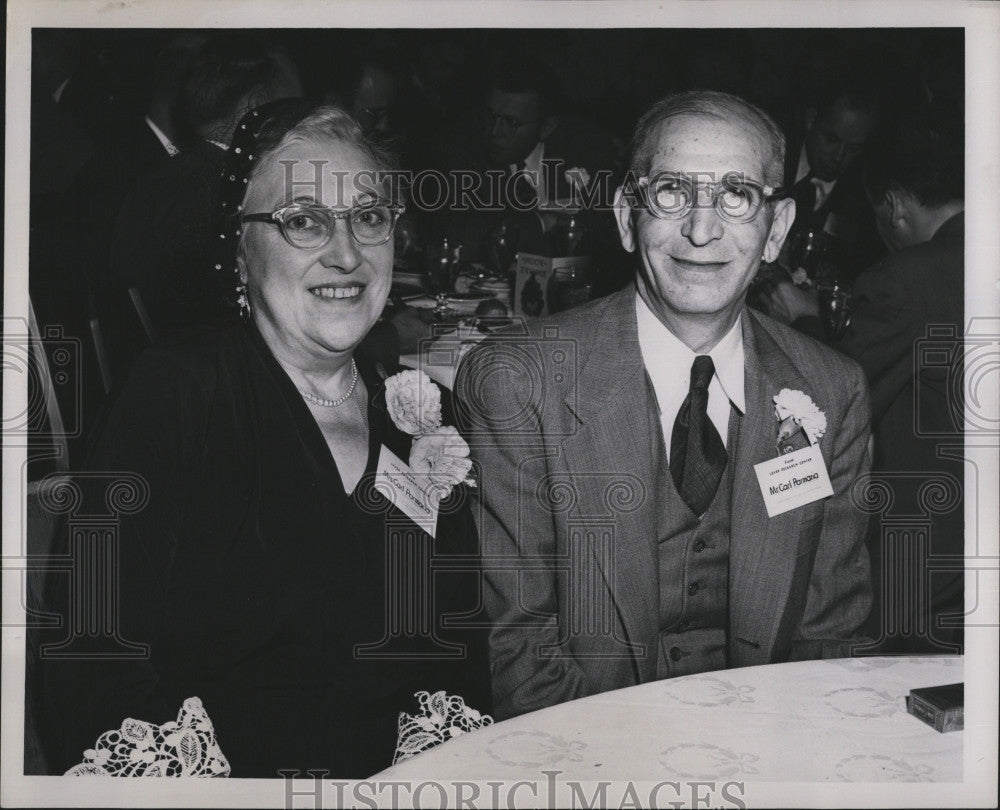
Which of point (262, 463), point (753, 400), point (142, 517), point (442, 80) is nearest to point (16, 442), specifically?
point (142, 517)

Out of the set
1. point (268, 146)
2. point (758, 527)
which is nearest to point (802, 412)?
point (758, 527)

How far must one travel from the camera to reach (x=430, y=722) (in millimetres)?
2518

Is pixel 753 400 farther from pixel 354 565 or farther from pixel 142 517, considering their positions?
pixel 142 517

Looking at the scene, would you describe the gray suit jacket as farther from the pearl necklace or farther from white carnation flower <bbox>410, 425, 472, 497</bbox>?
the pearl necklace

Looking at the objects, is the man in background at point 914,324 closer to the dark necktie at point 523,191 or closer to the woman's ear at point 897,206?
the woman's ear at point 897,206

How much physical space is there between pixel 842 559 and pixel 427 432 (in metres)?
0.90

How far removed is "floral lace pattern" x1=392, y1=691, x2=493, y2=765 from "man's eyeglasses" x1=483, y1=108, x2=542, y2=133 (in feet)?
3.79

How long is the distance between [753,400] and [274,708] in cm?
117

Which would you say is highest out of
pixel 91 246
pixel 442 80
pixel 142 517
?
pixel 442 80

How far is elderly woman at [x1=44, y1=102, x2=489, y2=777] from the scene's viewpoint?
8.01 ft

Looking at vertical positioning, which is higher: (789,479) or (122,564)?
(789,479)

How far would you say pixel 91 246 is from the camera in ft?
8.20

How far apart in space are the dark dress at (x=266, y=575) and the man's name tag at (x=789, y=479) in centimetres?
61

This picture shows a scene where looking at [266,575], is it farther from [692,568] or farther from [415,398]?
[692,568]
